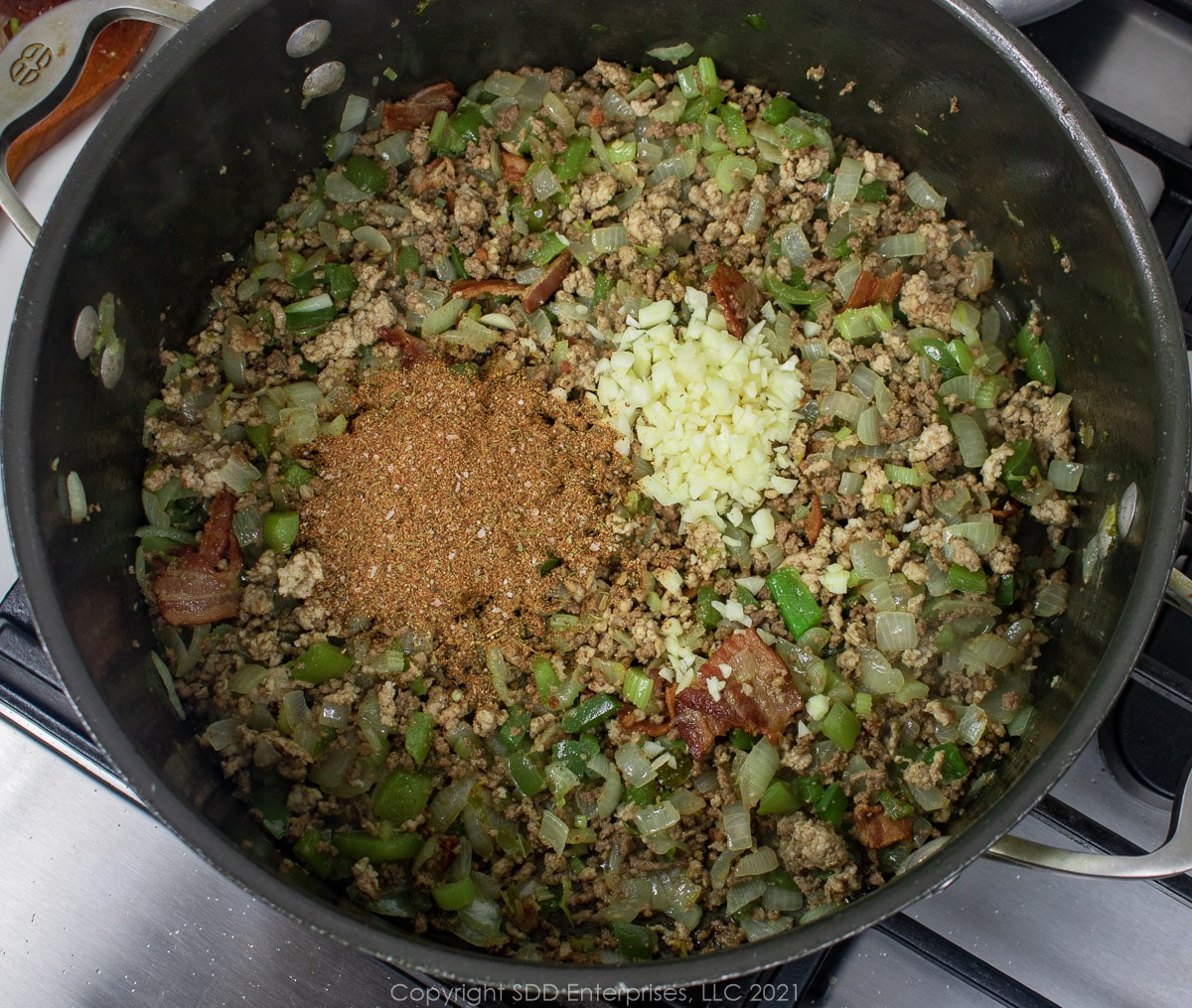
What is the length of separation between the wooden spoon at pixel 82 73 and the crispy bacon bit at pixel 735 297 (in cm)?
134

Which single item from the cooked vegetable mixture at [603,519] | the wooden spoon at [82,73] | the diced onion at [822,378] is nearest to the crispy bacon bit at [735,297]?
the cooked vegetable mixture at [603,519]

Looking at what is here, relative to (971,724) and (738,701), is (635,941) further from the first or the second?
(971,724)

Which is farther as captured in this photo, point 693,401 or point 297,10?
point 693,401

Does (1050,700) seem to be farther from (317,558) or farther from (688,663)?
(317,558)

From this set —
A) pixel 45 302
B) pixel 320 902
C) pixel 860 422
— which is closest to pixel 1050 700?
pixel 860 422

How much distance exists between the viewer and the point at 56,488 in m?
1.43

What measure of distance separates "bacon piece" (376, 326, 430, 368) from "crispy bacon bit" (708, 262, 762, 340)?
58cm

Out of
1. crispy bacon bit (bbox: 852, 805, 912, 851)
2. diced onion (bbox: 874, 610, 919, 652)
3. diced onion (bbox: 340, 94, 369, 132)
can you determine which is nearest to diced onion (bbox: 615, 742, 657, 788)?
crispy bacon bit (bbox: 852, 805, 912, 851)

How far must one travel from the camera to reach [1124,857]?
1294 millimetres

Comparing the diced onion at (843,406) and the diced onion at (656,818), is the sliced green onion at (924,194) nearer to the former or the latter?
the diced onion at (843,406)

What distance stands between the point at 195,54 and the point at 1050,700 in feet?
5.73

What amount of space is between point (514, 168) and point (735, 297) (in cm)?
53

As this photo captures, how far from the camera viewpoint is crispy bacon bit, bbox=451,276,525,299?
6.12ft

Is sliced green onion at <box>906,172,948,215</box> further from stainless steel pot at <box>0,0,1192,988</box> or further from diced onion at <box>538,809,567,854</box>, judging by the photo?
diced onion at <box>538,809,567,854</box>
